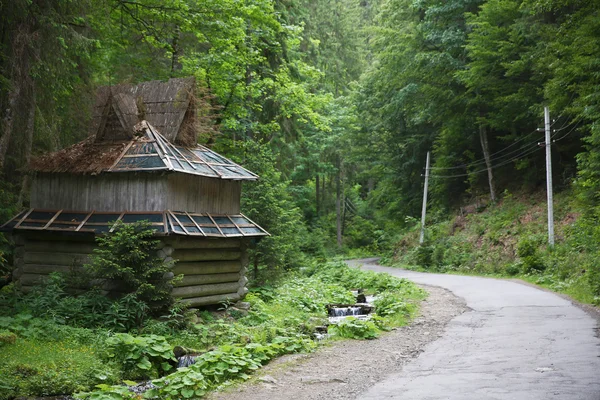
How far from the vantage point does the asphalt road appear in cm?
727

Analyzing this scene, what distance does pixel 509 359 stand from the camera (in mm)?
9125

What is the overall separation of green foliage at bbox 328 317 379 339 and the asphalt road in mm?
1629

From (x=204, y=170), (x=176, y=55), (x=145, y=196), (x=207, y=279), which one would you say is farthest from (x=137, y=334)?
(x=176, y=55)

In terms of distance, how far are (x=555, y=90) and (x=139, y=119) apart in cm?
1447

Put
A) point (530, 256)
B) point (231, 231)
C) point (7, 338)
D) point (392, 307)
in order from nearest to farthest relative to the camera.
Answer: point (7, 338) < point (231, 231) < point (392, 307) < point (530, 256)

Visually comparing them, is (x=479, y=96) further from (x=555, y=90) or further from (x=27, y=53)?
(x=27, y=53)

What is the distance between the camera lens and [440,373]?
848cm

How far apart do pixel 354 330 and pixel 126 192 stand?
6.55m

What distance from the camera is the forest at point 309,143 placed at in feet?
37.6

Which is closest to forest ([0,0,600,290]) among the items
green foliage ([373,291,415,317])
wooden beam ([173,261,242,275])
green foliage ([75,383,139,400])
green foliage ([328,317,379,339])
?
wooden beam ([173,261,242,275])

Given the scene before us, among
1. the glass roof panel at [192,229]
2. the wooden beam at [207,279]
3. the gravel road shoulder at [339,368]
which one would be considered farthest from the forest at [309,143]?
the glass roof panel at [192,229]

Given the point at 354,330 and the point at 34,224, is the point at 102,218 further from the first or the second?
the point at 354,330

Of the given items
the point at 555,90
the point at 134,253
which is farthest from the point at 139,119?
the point at 555,90

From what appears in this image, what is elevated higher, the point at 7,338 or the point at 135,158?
the point at 135,158
